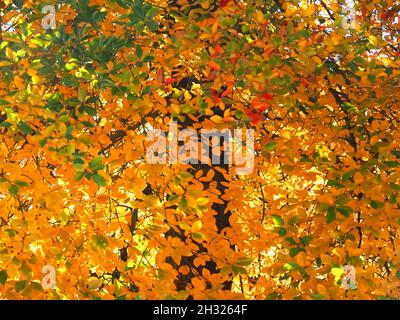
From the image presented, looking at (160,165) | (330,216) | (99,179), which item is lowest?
(330,216)

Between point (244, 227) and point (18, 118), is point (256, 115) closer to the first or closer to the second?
point (18, 118)

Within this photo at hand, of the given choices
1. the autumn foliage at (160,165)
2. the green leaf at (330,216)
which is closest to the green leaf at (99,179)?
the autumn foliage at (160,165)

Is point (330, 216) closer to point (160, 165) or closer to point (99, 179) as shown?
point (160, 165)

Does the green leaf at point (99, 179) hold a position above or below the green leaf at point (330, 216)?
above

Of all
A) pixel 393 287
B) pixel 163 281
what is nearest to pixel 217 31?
pixel 163 281

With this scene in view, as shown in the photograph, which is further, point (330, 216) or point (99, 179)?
point (330, 216)

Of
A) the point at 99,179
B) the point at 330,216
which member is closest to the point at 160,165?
the point at 99,179

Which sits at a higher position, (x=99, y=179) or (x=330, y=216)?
(x=99, y=179)

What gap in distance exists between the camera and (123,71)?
445cm

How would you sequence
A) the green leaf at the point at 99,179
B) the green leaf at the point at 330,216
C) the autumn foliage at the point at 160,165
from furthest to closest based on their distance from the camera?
the green leaf at the point at 330,216
the autumn foliage at the point at 160,165
the green leaf at the point at 99,179

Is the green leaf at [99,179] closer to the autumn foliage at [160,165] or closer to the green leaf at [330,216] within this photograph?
the autumn foliage at [160,165]

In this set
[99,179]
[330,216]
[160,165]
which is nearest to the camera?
[99,179]
